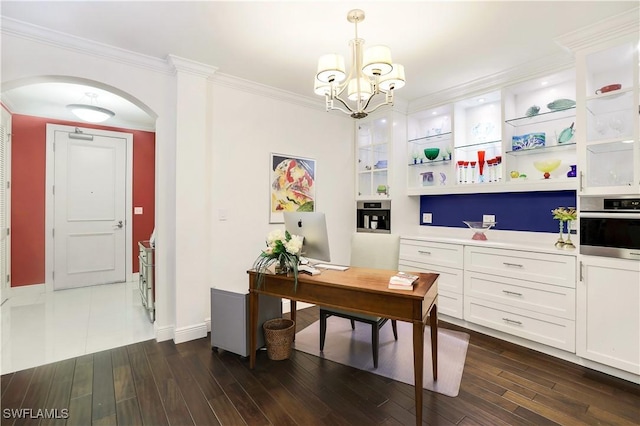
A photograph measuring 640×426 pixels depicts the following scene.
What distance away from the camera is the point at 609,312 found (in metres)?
2.27

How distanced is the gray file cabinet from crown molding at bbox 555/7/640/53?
3.37 m

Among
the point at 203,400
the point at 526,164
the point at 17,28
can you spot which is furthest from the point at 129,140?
the point at 526,164

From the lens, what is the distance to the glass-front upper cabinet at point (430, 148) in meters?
3.81

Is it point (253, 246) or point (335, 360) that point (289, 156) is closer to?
point (253, 246)

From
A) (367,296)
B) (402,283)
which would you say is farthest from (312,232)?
(402,283)

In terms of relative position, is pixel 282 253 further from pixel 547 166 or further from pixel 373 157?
pixel 547 166

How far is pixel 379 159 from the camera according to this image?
4.21 metres

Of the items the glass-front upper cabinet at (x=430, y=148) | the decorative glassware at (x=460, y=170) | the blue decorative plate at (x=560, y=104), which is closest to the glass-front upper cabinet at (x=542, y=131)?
the blue decorative plate at (x=560, y=104)

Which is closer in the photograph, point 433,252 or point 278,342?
point 278,342

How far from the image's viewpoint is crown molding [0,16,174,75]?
2.29m

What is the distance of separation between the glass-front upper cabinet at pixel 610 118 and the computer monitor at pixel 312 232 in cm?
213

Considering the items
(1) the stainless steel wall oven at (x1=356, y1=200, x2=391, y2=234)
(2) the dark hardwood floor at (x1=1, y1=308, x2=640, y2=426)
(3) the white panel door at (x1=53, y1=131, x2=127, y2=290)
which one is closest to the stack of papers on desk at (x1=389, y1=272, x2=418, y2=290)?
(2) the dark hardwood floor at (x1=1, y1=308, x2=640, y2=426)

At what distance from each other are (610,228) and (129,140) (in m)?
6.42

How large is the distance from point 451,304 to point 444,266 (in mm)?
419
